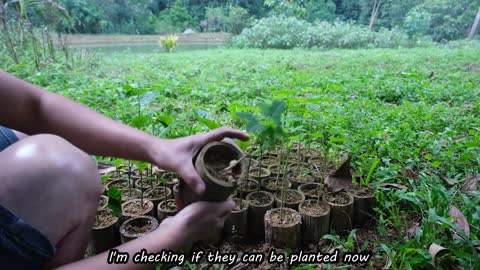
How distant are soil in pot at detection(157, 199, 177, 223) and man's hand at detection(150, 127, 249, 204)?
1.38 ft

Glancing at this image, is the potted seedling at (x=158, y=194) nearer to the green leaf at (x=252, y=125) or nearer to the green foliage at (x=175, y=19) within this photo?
the green leaf at (x=252, y=125)

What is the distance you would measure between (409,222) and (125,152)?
1166mm

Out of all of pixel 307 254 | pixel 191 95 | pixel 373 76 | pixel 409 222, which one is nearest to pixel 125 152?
pixel 307 254

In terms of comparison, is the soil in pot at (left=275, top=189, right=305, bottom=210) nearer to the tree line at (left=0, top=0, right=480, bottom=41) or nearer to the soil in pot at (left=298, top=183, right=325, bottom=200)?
the soil in pot at (left=298, top=183, right=325, bottom=200)

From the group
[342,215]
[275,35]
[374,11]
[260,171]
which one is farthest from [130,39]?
[342,215]

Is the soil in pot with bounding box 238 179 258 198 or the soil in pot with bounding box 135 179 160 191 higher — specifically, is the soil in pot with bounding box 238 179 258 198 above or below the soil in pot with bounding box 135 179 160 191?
above

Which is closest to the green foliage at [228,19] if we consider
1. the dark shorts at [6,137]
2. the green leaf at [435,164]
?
the green leaf at [435,164]

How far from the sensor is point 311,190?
1.71m

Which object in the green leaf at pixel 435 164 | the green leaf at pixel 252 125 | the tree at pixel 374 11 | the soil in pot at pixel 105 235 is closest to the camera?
the green leaf at pixel 252 125

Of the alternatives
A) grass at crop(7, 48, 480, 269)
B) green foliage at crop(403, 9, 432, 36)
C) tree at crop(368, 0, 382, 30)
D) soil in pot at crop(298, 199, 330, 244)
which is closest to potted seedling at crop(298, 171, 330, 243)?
soil in pot at crop(298, 199, 330, 244)

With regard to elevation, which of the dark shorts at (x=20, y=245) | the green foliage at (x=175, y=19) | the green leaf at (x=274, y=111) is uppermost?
the green leaf at (x=274, y=111)

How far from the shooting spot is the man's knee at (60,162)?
0.97 metres

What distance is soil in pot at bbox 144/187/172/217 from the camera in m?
1.60

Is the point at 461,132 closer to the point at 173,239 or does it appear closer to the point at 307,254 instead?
the point at 307,254
